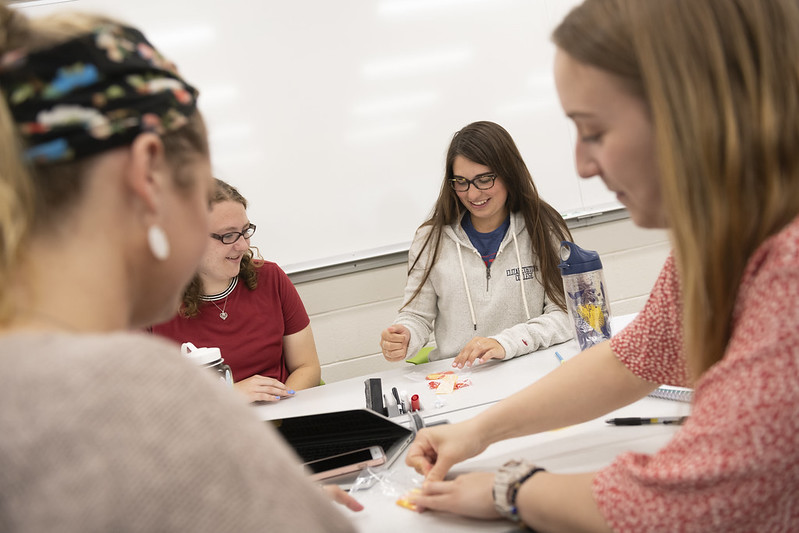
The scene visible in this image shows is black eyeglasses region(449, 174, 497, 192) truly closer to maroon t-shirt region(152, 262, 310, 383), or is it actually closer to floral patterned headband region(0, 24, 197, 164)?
maroon t-shirt region(152, 262, 310, 383)

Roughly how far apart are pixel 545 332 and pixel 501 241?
1.90 feet

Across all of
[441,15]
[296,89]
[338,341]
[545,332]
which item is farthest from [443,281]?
[441,15]

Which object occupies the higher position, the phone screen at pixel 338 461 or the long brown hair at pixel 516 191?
the long brown hair at pixel 516 191

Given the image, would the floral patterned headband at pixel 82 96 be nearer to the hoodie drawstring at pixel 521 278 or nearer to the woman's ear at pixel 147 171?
the woman's ear at pixel 147 171

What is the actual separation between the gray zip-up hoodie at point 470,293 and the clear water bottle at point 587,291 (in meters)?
0.49

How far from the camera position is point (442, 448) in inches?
39.0

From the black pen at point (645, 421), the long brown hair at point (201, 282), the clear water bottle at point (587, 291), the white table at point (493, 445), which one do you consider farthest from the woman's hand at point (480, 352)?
the long brown hair at point (201, 282)

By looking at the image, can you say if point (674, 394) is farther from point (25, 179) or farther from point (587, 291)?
point (25, 179)

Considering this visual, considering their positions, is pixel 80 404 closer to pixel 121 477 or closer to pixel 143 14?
pixel 121 477

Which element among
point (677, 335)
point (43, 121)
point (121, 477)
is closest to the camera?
point (121, 477)

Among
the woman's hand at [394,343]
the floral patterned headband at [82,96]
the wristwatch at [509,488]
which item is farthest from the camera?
the woman's hand at [394,343]

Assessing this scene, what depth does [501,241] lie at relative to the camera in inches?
92.2

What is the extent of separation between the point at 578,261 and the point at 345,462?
2.96 ft

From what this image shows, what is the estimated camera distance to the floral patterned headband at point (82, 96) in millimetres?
541
